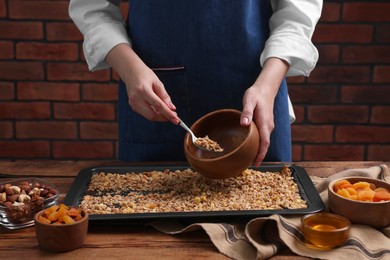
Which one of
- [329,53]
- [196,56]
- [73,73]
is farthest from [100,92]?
→ [196,56]

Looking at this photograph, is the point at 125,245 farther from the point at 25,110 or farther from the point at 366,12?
the point at 366,12

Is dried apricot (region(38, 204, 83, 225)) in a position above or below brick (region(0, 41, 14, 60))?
below

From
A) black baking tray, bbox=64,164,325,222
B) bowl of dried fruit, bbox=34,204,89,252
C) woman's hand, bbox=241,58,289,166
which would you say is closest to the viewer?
bowl of dried fruit, bbox=34,204,89,252

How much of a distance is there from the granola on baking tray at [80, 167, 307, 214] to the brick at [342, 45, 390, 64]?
51.1 inches

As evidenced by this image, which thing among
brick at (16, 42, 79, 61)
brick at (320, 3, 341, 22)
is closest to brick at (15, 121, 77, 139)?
brick at (16, 42, 79, 61)

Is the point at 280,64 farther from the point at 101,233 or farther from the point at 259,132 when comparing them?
the point at 101,233

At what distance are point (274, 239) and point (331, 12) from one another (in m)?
1.65

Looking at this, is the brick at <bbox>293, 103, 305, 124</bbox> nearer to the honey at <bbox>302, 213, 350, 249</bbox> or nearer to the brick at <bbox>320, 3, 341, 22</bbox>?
the brick at <bbox>320, 3, 341, 22</bbox>

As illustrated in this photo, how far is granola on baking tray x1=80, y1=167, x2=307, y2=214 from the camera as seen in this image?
1144 millimetres

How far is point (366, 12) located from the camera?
8.04 feet

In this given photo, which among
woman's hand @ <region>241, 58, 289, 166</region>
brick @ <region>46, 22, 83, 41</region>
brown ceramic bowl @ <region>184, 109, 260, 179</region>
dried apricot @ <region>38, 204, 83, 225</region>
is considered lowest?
dried apricot @ <region>38, 204, 83, 225</region>

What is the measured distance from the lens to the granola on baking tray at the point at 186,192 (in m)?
1.14

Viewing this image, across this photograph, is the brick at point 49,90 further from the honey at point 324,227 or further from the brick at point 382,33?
the honey at point 324,227

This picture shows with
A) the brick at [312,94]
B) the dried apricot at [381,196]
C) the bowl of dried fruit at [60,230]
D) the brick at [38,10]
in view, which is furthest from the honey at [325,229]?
the brick at [38,10]
